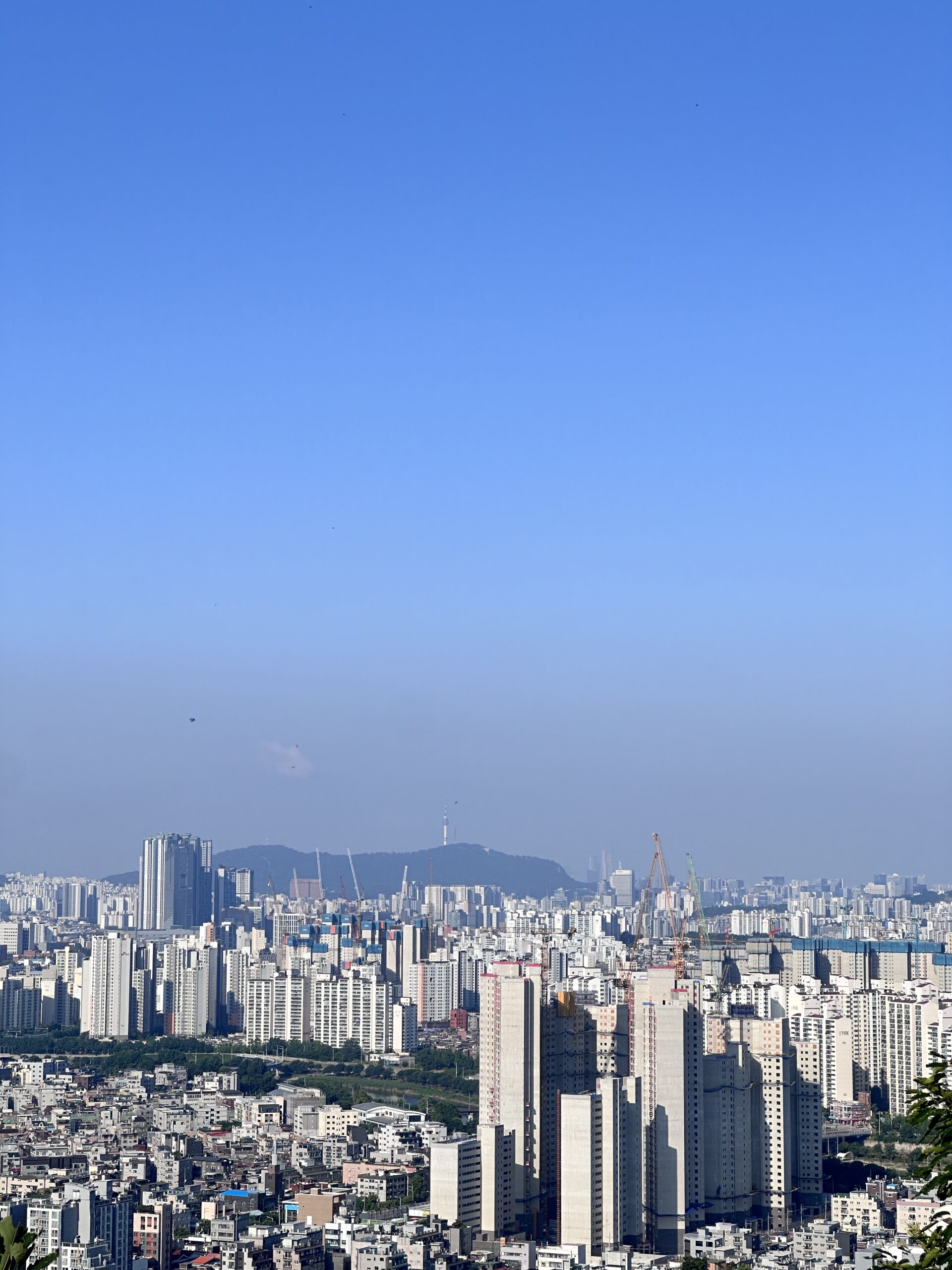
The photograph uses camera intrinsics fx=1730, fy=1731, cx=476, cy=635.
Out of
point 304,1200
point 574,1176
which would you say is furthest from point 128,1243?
point 574,1176

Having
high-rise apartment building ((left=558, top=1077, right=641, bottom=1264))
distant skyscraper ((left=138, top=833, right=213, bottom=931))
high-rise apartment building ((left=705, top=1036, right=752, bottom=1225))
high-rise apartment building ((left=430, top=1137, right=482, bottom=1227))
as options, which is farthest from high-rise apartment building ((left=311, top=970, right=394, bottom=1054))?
distant skyscraper ((left=138, top=833, right=213, bottom=931))

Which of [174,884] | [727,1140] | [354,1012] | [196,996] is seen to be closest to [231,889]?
[174,884]

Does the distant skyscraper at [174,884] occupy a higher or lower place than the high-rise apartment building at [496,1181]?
higher

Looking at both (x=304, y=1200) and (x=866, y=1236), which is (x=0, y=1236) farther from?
(x=304, y=1200)

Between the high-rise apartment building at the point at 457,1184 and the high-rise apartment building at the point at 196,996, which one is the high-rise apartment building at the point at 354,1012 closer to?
the high-rise apartment building at the point at 196,996

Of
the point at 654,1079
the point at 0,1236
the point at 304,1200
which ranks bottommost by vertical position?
the point at 304,1200

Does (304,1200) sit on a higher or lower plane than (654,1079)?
lower

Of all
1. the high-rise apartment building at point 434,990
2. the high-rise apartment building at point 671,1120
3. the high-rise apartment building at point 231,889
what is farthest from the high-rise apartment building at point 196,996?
the high-rise apartment building at point 231,889

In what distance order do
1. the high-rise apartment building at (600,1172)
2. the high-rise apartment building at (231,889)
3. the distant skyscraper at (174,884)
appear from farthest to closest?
the high-rise apartment building at (231,889)
the distant skyscraper at (174,884)
the high-rise apartment building at (600,1172)
